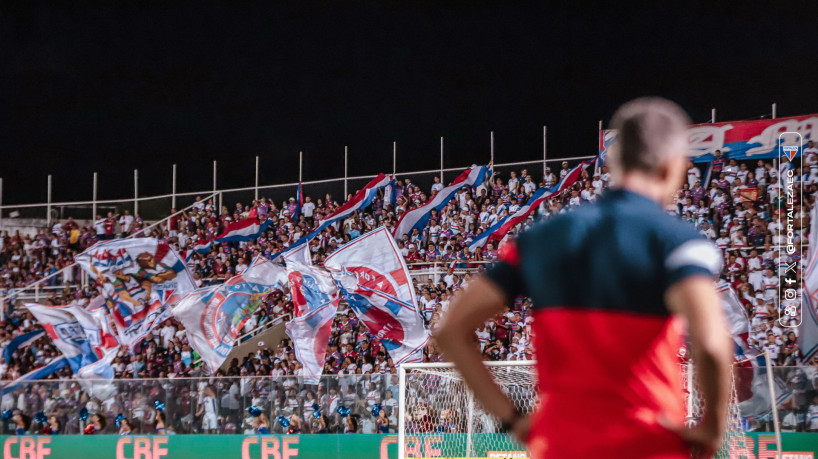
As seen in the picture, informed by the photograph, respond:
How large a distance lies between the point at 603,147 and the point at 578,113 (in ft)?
29.9

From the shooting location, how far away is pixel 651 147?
230 cm

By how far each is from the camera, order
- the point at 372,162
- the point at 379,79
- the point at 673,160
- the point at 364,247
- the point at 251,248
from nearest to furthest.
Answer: the point at 673,160 → the point at 364,247 → the point at 251,248 → the point at 372,162 → the point at 379,79

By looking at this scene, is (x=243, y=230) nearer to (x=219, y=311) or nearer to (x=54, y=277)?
(x=54, y=277)

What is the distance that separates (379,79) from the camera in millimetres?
41312

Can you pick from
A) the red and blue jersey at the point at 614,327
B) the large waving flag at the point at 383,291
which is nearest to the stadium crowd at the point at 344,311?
the large waving flag at the point at 383,291

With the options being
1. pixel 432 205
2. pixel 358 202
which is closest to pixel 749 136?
pixel 432 205

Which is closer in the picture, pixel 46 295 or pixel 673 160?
pixel 673 160

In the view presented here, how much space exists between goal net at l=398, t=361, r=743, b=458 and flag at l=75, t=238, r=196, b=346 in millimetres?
9474

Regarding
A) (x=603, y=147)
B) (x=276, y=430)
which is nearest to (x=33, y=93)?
(x=603, y=147)

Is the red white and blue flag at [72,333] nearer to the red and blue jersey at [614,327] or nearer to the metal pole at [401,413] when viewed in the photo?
the metal pole at [401,413]

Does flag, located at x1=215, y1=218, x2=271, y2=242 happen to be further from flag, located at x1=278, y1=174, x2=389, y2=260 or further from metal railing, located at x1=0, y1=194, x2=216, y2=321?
metal railing, located at x1=0, y1=194, x2=216, y2=321

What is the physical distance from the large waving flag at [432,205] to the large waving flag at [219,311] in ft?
18.6

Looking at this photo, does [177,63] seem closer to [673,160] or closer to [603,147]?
[603,147]

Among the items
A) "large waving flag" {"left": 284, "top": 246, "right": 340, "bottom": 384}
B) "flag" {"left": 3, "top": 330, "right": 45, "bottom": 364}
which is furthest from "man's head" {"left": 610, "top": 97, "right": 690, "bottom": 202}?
"flag" {"left": 3, "top": 330, "right": 45, "bottom": 364}
